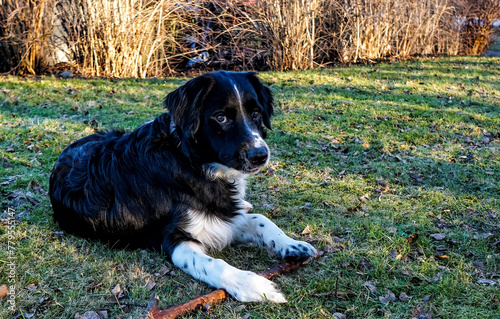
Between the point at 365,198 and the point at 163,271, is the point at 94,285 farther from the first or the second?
the point at 365,198

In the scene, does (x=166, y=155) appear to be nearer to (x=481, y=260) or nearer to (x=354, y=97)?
(x=481, y=260)

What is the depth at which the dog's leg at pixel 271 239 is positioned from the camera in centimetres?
340

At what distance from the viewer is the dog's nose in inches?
130

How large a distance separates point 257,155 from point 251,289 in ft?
3.35

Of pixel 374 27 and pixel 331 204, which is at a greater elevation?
pixel 374 27

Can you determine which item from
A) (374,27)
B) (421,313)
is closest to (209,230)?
(421,313)

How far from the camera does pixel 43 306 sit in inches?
112

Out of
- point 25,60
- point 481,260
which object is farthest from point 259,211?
point 25,60

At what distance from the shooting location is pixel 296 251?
11.1 feet

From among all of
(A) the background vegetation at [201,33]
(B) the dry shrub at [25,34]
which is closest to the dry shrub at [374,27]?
(A) the background vegetation at [201,33]

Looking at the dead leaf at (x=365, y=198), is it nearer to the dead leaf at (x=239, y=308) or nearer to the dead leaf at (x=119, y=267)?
the dead leaf at (x=239, y=308)

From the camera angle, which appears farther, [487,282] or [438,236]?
[438,236]

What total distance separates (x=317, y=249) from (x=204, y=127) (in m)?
1.46

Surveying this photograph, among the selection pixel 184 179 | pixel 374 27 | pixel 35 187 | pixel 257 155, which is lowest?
pixel 35 187
